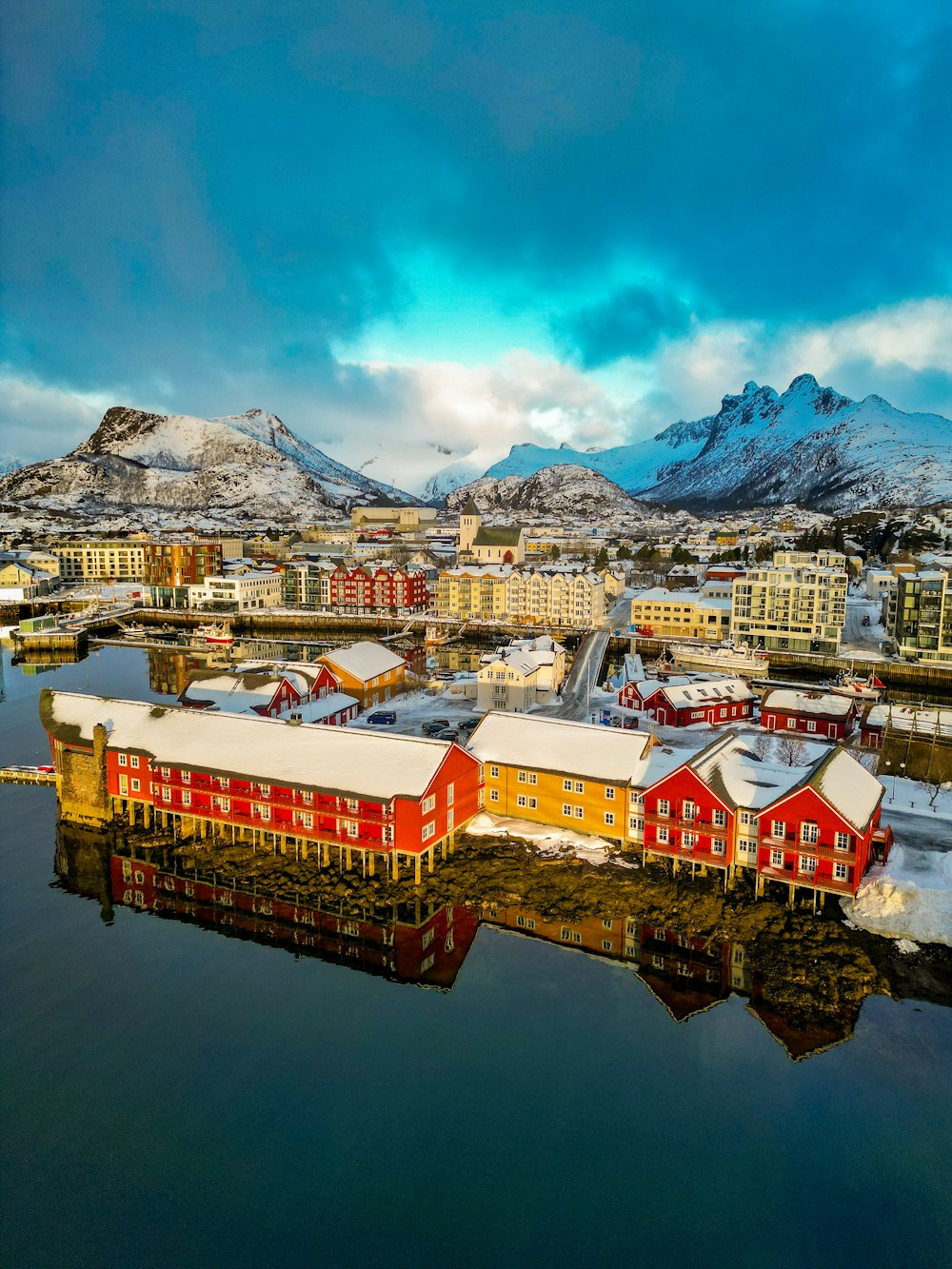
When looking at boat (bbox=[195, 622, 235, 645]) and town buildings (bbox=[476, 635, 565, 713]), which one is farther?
boat (bbox=[195, 622, 235, 645])

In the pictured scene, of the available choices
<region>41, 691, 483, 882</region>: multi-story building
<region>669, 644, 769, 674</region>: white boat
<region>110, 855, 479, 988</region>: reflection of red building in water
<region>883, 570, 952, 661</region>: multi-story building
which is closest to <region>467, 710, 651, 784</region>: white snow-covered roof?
<region>41, 691, 483, 882</region>: multi-story building

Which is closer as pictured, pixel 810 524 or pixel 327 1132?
pixel 327 1132

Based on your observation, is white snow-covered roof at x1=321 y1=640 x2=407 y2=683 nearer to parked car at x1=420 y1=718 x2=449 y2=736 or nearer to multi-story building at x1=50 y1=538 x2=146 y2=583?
parked car at x1=420 y1=718 x2=449 y2=736

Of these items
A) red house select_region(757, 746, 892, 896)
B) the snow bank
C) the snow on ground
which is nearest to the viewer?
the snow bank

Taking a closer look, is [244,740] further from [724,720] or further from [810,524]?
[810,524]

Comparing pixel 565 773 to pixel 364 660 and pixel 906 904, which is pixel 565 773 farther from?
pixel 364 660

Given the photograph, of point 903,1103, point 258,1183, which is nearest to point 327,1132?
point 258,1183

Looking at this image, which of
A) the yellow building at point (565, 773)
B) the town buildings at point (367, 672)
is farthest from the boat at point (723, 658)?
the yellow building at point (565, 773)
